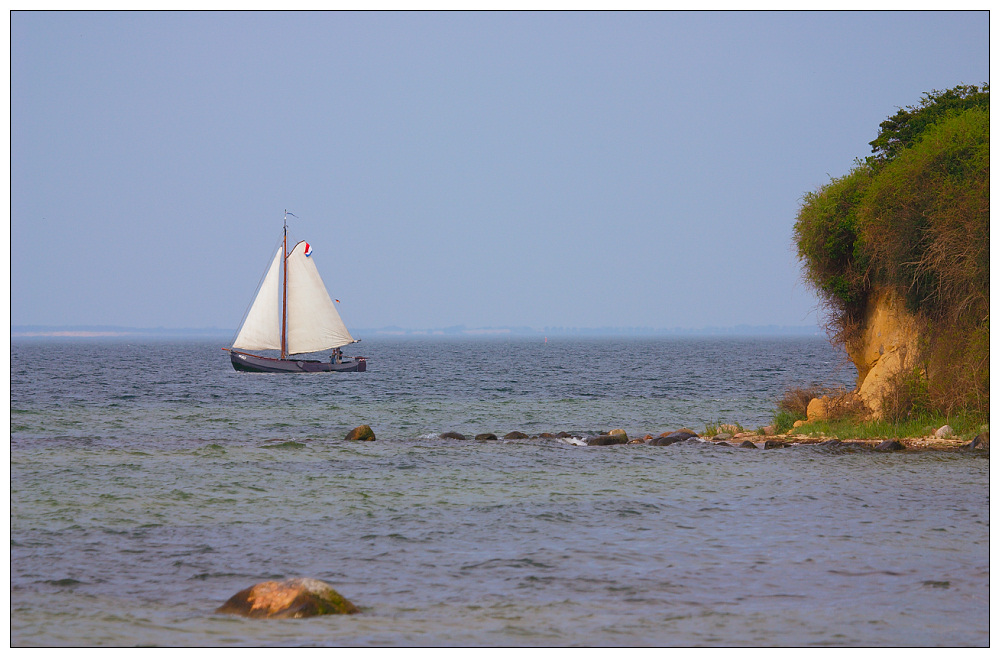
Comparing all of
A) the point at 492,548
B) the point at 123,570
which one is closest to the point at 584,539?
the point at 492,548

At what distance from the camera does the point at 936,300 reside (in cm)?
2362

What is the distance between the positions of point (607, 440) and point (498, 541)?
1332cm

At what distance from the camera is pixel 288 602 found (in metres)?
9.75

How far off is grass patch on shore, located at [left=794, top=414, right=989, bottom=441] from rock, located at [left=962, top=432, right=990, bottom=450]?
363 millimetres

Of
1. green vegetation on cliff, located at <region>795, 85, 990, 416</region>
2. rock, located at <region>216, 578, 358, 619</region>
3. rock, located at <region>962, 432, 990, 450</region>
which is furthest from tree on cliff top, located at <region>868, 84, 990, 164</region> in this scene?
rock, located at <region>216, 578, 358, 619</region>

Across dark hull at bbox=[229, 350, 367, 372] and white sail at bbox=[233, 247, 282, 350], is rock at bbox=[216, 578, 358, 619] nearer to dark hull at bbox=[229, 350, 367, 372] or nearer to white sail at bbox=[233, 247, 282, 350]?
white sail at bbox=[233, 247, 282, 350]

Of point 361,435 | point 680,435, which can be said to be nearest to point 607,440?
point 680,435

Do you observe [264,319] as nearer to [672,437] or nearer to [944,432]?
[672,437]

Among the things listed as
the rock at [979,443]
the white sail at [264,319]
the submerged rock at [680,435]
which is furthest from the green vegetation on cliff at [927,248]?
the white sail at [264,319]

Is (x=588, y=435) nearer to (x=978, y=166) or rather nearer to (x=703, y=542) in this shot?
(x=978, y=166)

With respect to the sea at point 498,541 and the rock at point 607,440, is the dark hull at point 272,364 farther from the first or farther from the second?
the rock at point 607,440

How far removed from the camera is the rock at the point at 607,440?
1032 inches

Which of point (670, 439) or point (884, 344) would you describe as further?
point (670, 439)

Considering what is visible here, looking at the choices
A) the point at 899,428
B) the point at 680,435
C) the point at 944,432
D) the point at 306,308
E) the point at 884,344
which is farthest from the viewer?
the point at 306,308
